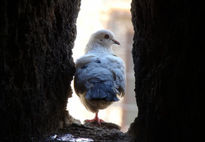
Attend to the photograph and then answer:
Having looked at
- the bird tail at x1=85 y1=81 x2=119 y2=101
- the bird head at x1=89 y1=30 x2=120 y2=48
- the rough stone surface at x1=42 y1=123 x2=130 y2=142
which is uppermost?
the bird head at x1=89 y1=30 x2=120 y2=48

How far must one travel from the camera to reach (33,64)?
6.27 feet

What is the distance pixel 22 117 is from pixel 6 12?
657 millimetres

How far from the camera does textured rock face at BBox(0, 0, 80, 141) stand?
1688mm

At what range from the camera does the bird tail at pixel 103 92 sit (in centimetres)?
280

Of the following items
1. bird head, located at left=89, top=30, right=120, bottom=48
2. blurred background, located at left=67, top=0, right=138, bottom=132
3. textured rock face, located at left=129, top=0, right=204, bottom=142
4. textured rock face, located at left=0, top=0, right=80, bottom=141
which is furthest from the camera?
blurred background, located at left=67, top=0, right=138, bottom=132

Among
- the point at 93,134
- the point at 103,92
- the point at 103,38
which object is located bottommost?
the point at 93,134

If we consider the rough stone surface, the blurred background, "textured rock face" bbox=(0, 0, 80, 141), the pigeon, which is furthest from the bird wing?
the blurred background

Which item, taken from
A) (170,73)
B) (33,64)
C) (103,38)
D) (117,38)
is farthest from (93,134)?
(117,38)

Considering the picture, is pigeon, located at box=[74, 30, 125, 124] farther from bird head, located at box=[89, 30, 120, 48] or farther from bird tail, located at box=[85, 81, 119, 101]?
bird head, located at box=[89, 30, 120, 48]

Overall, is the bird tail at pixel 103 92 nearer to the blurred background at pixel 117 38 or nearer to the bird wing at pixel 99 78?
the bird wing at pixel 99 78

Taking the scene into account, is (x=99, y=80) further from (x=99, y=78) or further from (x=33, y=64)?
(x=33, y=64)

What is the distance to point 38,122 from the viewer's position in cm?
205

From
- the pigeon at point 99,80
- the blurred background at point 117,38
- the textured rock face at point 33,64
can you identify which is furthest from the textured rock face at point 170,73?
the blurred background at point 117,38

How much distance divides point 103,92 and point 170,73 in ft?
4.14
